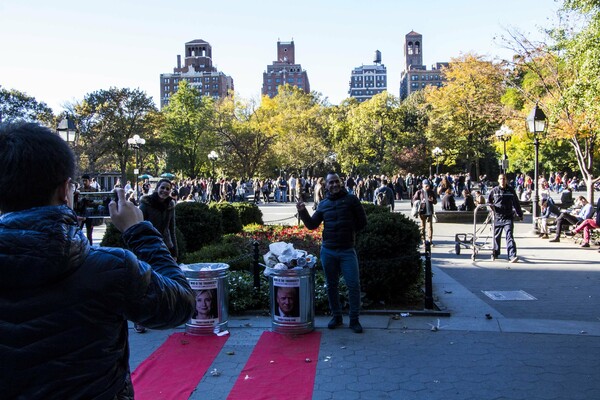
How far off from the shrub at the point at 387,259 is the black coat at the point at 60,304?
6108 mm

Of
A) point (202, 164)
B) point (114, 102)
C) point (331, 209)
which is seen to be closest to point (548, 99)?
point (331, 209)

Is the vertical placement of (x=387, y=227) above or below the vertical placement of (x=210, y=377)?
above

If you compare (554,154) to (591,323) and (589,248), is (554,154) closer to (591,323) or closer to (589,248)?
(589,248)

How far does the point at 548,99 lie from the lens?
19344mm

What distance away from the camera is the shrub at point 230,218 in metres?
15.0

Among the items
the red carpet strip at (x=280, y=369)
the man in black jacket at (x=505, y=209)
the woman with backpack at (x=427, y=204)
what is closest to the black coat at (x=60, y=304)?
the red carpet strip at (x=280, y=369)

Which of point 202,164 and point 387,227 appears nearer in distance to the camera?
point 387,227

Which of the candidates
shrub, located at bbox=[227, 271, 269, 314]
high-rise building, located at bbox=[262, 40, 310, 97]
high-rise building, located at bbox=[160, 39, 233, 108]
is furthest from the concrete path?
high-rise building, located at bbox=[262, 40, 310, 97]

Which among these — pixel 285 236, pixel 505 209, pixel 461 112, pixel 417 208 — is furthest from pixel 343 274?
pixel 461 112

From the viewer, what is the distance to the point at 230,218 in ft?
49.5

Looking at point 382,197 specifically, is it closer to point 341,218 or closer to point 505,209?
point 505,209

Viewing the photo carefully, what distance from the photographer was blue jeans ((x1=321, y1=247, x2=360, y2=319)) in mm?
6449

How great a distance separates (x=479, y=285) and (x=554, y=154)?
147ft

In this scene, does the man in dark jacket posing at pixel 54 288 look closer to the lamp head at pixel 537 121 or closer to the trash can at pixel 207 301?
the trash can at pixel 207 301
